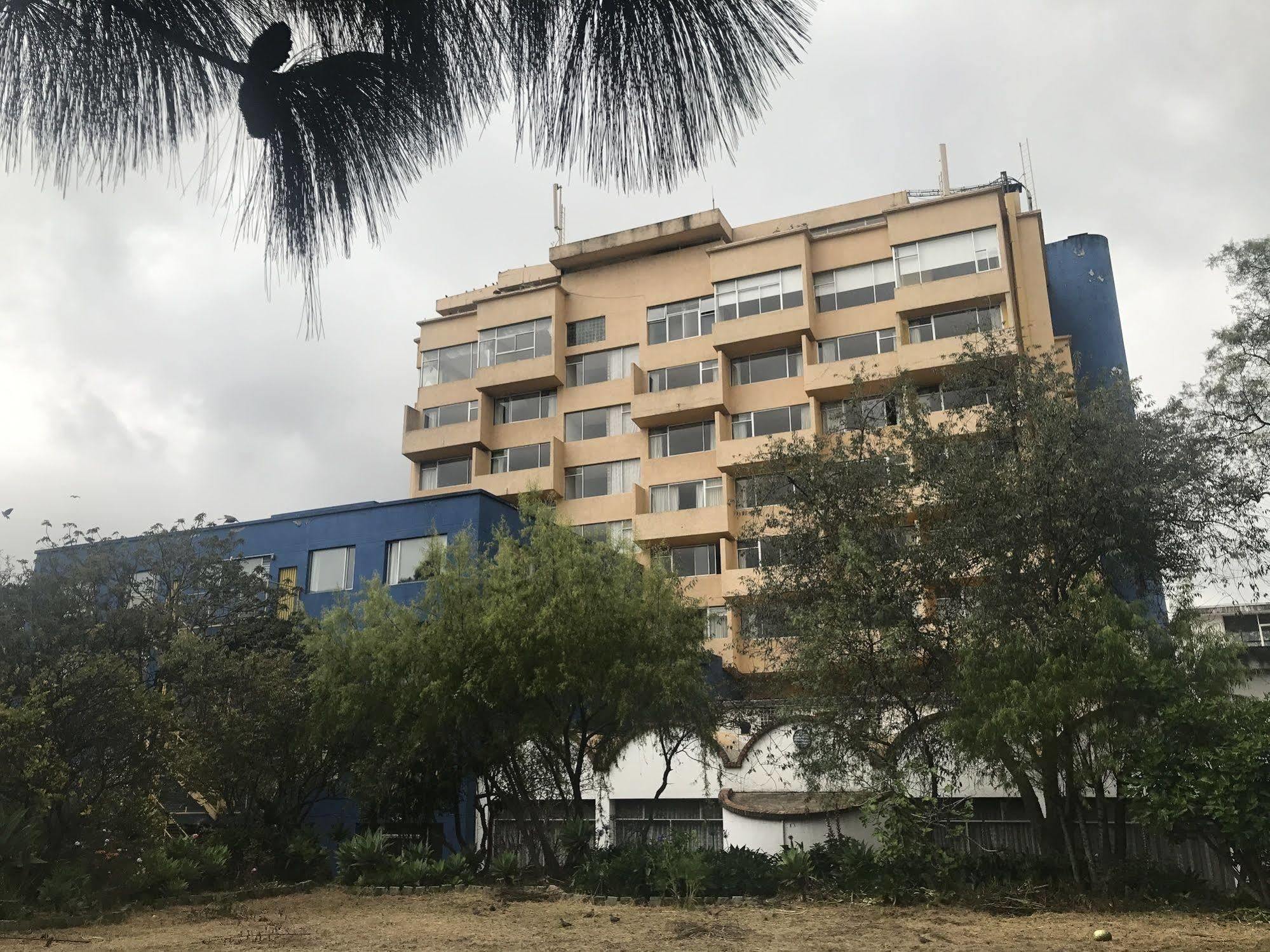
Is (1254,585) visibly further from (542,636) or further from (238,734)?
(238,734)

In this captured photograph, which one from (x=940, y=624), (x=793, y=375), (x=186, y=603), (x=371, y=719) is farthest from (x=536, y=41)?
(x=793, y=375)

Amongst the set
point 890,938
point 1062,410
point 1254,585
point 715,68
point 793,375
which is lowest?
point 890,938

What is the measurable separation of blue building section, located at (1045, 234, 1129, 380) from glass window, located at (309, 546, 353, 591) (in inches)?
1061

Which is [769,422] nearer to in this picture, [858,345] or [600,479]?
[858,345]

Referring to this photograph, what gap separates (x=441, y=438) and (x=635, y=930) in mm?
31809

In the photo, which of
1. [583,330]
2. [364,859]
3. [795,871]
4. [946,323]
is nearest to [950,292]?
[946,323]

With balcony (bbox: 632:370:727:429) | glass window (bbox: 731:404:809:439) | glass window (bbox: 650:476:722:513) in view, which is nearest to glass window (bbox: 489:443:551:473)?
balcony (bbox: 632:370:727:429)

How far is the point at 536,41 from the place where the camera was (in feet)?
8.45

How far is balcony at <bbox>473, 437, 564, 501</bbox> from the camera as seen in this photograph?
1624 inches

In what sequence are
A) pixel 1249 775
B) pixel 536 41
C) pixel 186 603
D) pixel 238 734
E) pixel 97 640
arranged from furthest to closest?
pixel 186 603, pixel 238 734, pixel 97 640, pixel 1249 775, pixel 536 41

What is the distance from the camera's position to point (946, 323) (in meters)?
37.3

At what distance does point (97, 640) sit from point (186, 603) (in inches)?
263

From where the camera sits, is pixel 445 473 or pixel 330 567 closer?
pixel 330 567

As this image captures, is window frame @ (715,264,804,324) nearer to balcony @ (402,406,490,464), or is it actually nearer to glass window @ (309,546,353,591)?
balcony @ (402,406,490,464)
